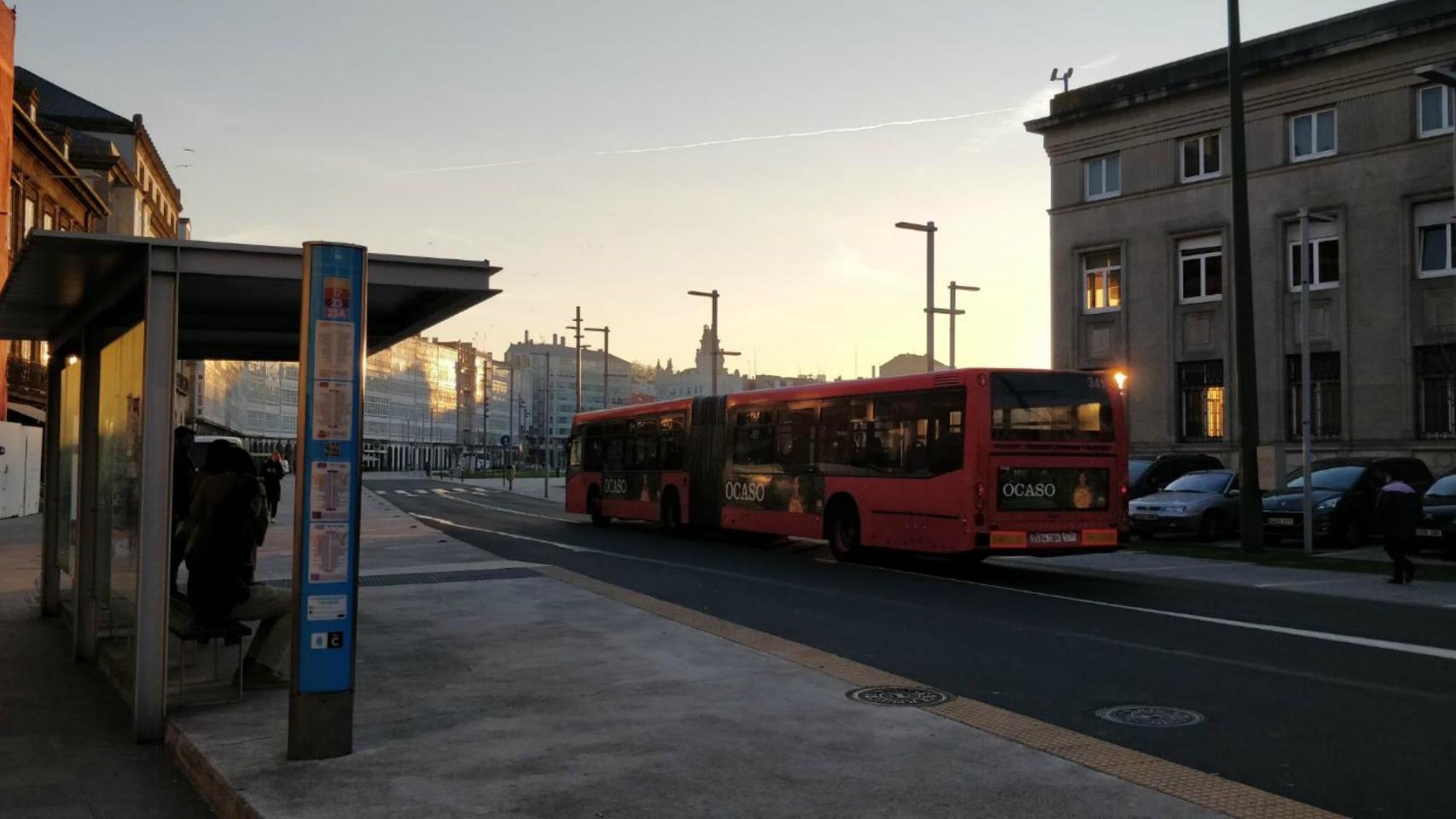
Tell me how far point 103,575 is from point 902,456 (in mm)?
11177

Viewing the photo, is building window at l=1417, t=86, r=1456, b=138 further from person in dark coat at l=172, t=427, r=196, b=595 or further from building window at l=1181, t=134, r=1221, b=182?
person in dark coat at l=172, t=427, r=196, b=595

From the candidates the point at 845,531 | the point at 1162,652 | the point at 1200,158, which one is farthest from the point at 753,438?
the point at 1200,158

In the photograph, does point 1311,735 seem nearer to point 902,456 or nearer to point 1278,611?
point 1278,611

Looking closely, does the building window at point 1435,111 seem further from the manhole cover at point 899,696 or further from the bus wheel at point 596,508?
the manhole cover at point 899,696

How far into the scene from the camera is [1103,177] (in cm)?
Answer: 3781

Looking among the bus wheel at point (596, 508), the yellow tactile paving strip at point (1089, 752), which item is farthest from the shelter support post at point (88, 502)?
Result: the bus wheel at point (596, 508)

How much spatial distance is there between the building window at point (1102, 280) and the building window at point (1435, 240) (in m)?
8.55

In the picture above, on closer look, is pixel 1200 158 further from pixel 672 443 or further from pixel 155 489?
pixel 155 489

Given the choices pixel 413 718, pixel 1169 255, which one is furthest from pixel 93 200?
pixel 413 718

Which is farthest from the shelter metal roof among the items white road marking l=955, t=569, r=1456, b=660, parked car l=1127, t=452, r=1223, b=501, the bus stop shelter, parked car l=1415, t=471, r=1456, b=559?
parked car l=1127, t=452, r=1223, b=501

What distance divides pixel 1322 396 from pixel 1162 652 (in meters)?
25.8

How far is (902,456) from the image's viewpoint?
682 inches

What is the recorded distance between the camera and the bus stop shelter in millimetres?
6770

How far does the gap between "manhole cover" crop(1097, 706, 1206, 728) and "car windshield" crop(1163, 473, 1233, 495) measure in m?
18.7
